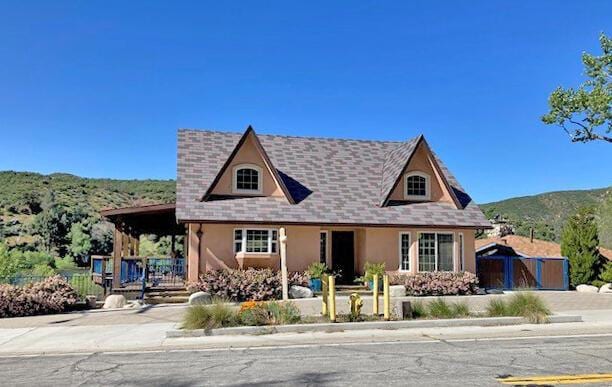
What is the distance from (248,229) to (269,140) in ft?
20.5

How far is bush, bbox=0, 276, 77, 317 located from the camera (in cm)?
1567

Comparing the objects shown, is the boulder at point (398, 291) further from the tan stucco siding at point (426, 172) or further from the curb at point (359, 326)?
the curb at point (359, 326)

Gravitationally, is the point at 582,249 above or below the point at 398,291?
above

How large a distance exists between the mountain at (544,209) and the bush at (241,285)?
31630 millimetres

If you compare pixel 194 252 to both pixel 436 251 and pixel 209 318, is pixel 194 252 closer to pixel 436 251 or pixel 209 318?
pixel 209 318

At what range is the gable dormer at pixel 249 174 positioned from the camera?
21609mm

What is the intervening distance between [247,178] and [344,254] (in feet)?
17.7

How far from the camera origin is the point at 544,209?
67.6 metres

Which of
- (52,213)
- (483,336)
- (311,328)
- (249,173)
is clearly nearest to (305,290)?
(249,173)

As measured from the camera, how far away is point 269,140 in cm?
2556

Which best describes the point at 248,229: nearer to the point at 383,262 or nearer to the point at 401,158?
the point at 383,262

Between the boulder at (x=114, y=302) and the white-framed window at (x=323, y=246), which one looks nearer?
the boulder at (x=114, y=302)

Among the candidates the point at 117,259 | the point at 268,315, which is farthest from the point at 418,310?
the point at 117,259

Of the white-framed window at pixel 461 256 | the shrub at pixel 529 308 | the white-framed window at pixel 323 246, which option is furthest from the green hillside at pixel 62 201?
the shrub at pixel 529 308
